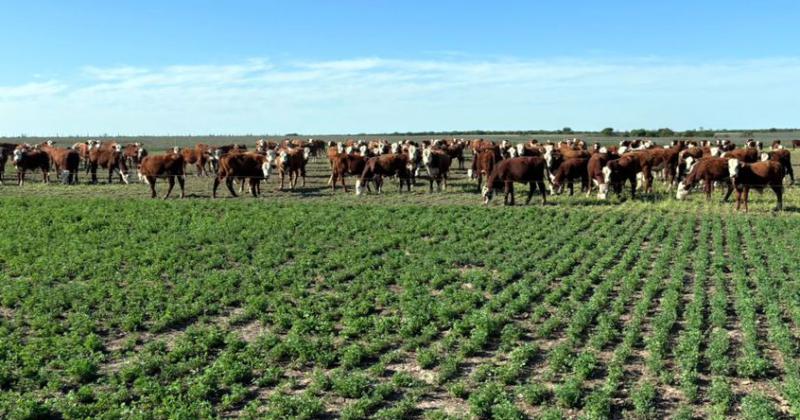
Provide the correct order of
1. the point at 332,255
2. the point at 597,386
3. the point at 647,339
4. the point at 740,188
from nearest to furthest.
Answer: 1. the point at 597,386
2. the point at 647,339
3. the point at 332,255
4. the point at 740,188

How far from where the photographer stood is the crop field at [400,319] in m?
8.20

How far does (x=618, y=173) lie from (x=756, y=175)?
5.29m

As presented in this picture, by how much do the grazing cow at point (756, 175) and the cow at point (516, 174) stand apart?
7.04m

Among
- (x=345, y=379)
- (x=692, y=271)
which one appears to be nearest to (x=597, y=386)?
(x=345, y=379)

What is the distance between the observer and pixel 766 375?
8.76 meters

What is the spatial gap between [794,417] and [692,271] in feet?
24.9

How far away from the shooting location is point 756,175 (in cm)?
2511

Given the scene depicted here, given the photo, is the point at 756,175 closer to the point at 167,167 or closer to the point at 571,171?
the point at 571,171

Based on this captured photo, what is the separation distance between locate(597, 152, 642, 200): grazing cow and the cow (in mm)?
2935

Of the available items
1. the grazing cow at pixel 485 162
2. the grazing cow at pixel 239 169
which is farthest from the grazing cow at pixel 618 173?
the grazing cow at pixel 239 169

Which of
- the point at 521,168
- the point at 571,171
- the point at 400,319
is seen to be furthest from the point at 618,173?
the point at 400,319

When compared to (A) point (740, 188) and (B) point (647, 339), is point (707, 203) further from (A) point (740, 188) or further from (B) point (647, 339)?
(B) point (647, 339)

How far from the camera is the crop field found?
8.20 metres

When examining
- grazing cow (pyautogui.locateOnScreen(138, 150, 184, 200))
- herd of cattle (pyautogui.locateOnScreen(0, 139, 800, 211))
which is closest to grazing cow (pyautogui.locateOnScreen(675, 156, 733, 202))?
herd of cattle (pyautogui.locateOnScreen(0, 139, 800, 211))
